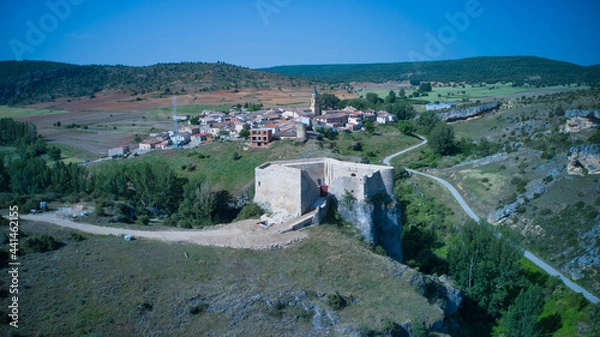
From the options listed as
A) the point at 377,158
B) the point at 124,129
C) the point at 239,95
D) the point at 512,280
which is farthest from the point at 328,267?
the point at 239,95

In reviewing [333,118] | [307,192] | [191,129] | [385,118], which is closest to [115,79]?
[191,129]

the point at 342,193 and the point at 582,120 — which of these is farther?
the point at 582,120

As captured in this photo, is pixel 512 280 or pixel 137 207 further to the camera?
pixel 137 207

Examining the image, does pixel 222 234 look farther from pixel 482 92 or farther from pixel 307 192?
pixel 482 92

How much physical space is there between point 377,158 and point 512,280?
1278 inches

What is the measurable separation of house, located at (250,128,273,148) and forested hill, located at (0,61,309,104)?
250 feet

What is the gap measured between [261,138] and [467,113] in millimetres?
48490

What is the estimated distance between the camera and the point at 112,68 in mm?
165625

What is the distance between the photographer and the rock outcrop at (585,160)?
Answer: 40.1 m

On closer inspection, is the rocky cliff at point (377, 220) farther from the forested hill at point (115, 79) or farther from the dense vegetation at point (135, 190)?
the forested hill at point (115, 79)

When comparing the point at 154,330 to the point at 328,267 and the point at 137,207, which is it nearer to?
the point at 328,267

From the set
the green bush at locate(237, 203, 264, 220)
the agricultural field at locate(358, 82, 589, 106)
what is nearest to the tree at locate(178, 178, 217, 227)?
the green bush at locate(237, 203, 264, 220)

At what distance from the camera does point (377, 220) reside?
3120 centimetres

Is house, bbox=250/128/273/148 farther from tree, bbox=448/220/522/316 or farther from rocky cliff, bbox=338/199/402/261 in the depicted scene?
tree, bbox=448/220/522/316
